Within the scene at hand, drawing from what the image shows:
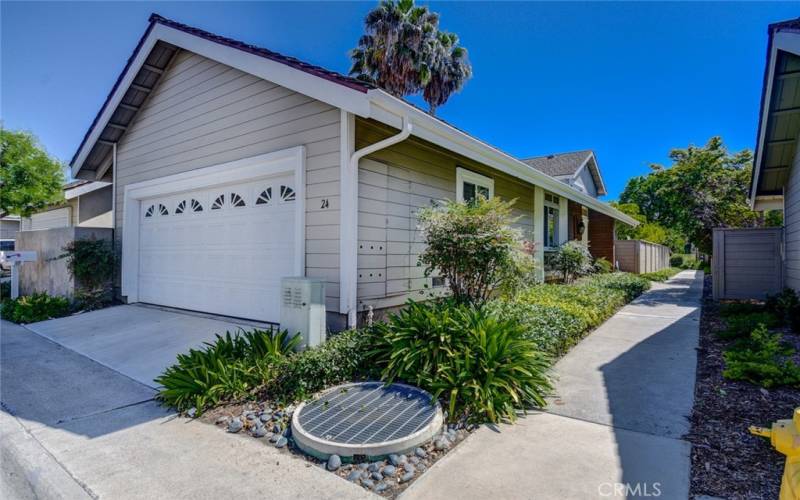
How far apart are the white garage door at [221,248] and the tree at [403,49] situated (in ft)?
37.6

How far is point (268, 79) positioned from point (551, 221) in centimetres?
985

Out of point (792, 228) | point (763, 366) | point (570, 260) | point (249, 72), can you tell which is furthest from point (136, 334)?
point (792, 228)

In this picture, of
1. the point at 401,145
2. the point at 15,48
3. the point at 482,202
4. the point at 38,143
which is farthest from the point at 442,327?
the point at 38,143

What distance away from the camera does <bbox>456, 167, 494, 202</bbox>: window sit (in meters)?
7.98

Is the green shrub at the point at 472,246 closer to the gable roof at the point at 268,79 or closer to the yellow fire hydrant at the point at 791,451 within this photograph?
the gable roof at the point at 268,79

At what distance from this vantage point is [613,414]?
145 inches

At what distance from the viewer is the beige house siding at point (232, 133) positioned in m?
5.49

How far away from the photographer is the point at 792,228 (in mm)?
8172

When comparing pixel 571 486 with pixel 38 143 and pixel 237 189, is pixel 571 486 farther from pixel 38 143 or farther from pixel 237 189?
pixel 38 143

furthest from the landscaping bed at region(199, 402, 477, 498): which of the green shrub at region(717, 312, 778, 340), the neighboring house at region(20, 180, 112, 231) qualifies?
the neighboring house at region(20, 180, 112, 231)

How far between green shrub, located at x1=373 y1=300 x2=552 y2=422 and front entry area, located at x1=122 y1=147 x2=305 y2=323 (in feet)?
6.89

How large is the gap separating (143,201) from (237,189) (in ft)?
11.6

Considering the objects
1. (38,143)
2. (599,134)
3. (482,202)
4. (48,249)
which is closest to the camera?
(482,202)

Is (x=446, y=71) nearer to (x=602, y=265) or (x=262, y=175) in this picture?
(x=602, y=265)
